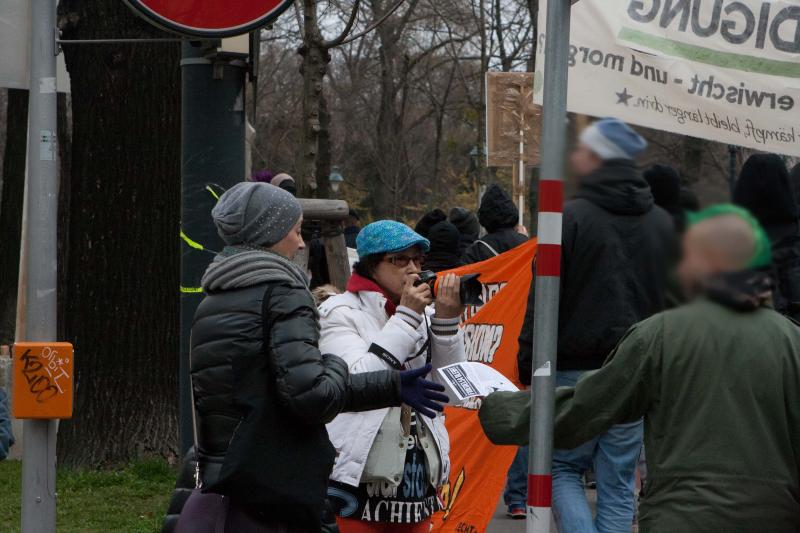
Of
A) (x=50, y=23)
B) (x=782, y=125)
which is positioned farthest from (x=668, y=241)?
(x=50, y=23)

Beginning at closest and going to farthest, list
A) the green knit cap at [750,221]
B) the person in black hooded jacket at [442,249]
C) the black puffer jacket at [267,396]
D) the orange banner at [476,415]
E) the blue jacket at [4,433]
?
the green knit cap at [750,221]
the black puffer jacket at [267,396]
the blue jacket at [4,433]
the orange banner at [476,415]
the person in black hooded jacket at [442,249]

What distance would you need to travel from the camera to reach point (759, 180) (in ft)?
9.64

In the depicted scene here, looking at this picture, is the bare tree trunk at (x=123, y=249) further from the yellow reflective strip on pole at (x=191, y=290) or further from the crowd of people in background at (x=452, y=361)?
the crowd of people in background at (x=452, y=361)

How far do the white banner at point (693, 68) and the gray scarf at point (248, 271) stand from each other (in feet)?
3.18

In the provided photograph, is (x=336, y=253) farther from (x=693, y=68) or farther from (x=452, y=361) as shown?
(x=693, y=68)

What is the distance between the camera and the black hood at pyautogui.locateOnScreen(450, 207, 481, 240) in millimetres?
10883

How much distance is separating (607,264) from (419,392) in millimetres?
1377

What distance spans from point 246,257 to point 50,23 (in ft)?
5.30

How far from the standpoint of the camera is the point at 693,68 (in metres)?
4.61

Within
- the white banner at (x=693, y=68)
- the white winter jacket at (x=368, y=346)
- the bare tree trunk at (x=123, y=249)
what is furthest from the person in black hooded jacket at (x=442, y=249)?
the white winter jacket at (x=368, y=346)

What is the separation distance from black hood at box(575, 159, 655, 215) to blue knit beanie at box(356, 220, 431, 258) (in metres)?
1.74

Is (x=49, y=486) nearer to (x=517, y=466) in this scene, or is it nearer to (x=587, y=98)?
(x=587, y=98)

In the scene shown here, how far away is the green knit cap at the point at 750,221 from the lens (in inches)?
110

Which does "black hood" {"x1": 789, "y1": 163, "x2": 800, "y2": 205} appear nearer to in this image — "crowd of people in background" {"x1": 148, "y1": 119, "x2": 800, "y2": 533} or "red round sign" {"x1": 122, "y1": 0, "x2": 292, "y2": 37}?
"crowd of people in background" {"x1": 148, "y1": 119, "x2": 800, "y2": 533}
